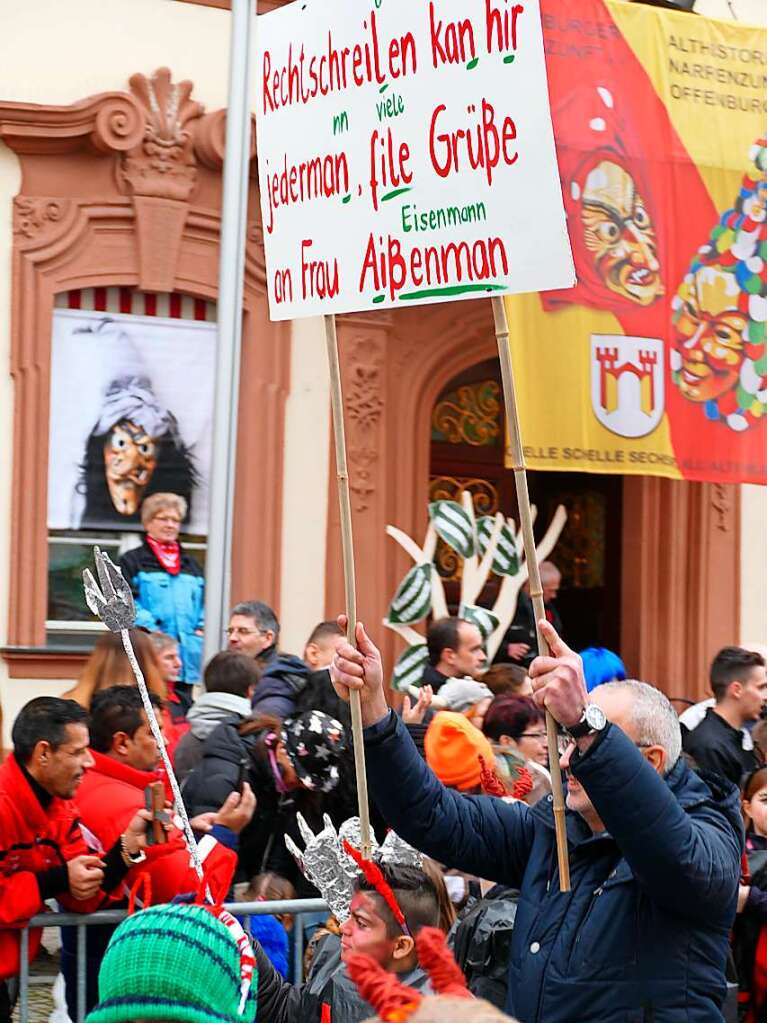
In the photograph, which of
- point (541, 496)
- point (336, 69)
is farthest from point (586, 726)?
point (541, 496)

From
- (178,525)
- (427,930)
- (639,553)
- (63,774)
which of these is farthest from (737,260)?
(427,930)

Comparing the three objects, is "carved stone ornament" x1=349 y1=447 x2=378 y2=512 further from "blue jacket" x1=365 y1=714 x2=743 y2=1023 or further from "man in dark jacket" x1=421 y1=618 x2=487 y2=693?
"blue jacket" x1=365 y1=714 x2=743 y2=1023

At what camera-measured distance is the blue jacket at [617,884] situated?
11.6 ft

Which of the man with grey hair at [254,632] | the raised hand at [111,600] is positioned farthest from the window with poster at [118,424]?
the raised hand at [111,600]

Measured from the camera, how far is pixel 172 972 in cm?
283

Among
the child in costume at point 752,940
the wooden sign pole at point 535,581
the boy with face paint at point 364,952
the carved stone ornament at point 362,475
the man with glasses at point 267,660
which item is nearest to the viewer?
the wooden sign pole at point 535,581

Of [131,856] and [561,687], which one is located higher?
[561,687]

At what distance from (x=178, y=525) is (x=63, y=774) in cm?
550

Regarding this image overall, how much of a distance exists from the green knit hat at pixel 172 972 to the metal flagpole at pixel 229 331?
18.6 feet

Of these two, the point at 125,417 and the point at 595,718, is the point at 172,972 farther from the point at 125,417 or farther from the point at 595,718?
the point at 125,417

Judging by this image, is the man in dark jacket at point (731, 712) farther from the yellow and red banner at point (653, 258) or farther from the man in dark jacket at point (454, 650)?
the yellow and red banner at point (653, 258)

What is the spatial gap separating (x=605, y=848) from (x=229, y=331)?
5.60 metres

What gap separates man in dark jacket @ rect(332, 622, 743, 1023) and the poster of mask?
717 cm

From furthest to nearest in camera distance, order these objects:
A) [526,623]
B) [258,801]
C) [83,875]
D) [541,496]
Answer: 1. [541,496]
2. [526,623]
3. [258,801]
4. [83,875]
